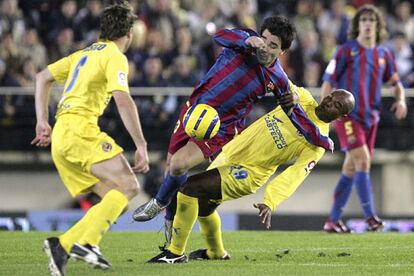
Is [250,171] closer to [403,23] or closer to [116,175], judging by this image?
[116,175]

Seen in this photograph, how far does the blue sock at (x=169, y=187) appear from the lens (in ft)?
34.6

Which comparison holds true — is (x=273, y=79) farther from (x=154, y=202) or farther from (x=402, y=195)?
(x=402, y=195)

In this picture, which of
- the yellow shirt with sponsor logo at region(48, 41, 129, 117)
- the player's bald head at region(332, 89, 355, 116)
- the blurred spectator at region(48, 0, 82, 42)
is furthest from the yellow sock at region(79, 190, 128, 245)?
the blurred spectator at region(48, 0, 82, 42)

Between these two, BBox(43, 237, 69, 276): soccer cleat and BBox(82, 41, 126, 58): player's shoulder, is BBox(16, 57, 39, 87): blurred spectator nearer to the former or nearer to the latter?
BBox(82, 41, 126, 58): player's shoulder

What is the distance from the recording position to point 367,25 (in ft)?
46.9

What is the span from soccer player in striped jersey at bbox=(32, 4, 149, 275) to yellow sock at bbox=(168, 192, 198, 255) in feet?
2.82

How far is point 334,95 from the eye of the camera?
10.6m

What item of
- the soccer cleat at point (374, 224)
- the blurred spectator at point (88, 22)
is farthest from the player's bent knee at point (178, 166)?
the blurred spectator at point (88, 22)

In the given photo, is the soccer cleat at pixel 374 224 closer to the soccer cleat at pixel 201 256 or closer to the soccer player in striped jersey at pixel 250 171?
the soccer player in striped jersey at pixel 250 171

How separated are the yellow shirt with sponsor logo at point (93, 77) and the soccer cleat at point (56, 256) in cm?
120

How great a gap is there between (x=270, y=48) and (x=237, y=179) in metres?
1.23

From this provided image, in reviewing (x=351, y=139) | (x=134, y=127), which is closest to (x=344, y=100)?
(x=134, y=127)

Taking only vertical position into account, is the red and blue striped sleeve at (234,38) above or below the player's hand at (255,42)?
below

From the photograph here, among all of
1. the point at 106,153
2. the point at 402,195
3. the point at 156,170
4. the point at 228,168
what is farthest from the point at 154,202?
the point at 402,195
